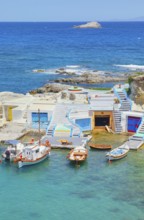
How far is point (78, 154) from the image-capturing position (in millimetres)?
41406

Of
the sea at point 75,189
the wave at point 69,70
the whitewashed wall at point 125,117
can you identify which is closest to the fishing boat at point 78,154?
the sea at point 75,189

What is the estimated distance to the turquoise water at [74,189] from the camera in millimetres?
31953

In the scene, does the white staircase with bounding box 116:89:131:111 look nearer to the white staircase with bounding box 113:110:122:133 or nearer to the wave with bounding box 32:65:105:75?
the white staircase with bounding box 113:110:122:133

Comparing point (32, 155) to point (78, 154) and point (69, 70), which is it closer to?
point (78, 154)

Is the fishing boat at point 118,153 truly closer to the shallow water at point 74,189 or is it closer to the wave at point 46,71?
the shallow water at point 74,189

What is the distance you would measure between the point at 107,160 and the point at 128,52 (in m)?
107

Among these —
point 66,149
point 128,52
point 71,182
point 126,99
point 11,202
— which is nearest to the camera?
point 11,202

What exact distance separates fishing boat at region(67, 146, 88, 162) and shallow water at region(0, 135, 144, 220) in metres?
0.56

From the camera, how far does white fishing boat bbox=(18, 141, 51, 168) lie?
40.4m

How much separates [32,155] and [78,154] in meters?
4.11

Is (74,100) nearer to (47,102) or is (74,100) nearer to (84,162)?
(47,102)

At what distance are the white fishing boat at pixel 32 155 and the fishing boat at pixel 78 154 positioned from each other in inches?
94.3

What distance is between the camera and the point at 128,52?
14538cm

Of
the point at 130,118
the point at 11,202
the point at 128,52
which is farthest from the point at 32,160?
the point at 128,52
